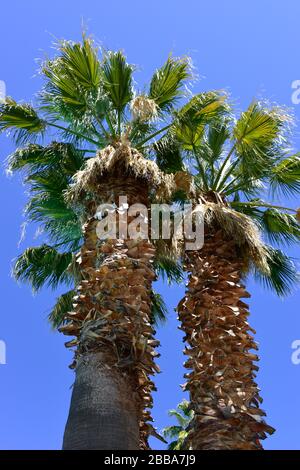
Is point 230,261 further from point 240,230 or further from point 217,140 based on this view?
point 217,140

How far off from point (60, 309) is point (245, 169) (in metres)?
4.10

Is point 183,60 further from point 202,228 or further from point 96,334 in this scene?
point 96,334

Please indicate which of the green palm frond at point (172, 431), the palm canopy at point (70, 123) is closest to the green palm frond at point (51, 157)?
the palm canopy at point (70, 123)

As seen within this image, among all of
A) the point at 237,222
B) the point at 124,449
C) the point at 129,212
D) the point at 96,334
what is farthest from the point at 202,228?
the point at 124,449

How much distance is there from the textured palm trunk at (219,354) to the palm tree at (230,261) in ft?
0.03

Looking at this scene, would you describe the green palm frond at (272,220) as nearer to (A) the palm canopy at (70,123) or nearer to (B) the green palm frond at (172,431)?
(A) the palm canopy at (70,123)

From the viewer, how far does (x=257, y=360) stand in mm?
6207

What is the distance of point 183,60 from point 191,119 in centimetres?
96

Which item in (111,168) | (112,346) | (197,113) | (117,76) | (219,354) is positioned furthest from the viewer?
(197,113)

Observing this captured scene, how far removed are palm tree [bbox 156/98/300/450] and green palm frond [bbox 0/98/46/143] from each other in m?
2.18

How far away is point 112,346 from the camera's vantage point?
18.2 ft

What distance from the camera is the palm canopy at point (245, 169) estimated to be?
792 cm

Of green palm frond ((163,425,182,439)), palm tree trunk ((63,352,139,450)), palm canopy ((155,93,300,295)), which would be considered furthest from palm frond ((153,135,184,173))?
green palm frond ((163,425,182,439))

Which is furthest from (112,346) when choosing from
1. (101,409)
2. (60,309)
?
(60,309)
